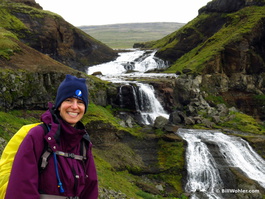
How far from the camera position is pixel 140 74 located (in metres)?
53.3

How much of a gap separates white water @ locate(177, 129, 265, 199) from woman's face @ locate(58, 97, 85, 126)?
55.6 feet

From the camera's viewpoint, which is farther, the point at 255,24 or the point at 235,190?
the point at 255,24

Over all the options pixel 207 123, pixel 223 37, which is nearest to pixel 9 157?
pixel 207 123

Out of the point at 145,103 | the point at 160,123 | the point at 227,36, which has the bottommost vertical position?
the point at 160,123

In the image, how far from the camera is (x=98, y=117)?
22.7 metres

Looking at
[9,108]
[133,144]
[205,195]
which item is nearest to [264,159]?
[205,195]

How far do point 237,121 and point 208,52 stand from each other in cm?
2342

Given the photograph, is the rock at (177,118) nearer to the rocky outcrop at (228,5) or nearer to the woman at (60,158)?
the woman at (60,158)

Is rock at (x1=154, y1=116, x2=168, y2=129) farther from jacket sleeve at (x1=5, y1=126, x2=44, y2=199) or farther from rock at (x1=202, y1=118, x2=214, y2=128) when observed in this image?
jacket sleeve at (x1=5, y1=126, x2=44, y2=199)

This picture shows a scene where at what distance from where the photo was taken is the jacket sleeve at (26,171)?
2727 millimetres

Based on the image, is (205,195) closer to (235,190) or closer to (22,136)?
(235,190)

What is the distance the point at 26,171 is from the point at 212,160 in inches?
858

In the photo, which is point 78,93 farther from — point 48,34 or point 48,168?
point 48,34

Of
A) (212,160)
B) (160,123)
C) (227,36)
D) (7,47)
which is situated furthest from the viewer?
(227,36)
